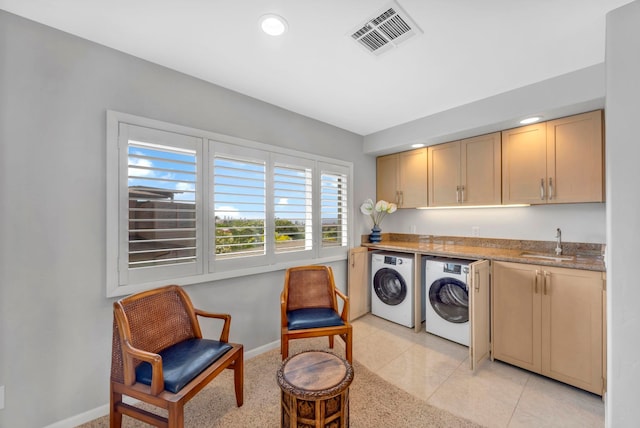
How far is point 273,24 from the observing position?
5.10ft

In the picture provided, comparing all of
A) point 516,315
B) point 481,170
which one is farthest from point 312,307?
point 481,170

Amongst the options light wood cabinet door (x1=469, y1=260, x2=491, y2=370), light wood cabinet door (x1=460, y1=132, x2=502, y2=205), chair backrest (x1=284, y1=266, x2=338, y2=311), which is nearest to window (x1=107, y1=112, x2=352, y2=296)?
chair backrest (x1=284, y1=266, x2=338, y2=311)

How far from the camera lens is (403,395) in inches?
76.7

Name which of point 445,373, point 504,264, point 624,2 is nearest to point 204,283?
point 445,373

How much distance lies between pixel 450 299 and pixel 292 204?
200 centimetres

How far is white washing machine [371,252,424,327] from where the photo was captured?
122 inches

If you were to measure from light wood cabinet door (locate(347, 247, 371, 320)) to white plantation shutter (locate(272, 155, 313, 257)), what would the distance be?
730 mm

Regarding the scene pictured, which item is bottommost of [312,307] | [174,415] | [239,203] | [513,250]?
[174,415]

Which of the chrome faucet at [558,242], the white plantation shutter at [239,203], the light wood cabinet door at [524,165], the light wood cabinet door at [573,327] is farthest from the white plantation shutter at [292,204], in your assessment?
the chrome faucet at [558,242]

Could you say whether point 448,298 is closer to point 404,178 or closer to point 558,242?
point 558,242

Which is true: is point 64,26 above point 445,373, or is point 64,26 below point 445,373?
above

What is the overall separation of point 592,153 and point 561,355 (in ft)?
5.64

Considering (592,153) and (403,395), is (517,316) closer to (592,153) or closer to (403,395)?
(403,395)

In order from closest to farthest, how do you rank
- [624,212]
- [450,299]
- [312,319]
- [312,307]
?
[624,212] → [312,319] → [312,307] → [450,299]
